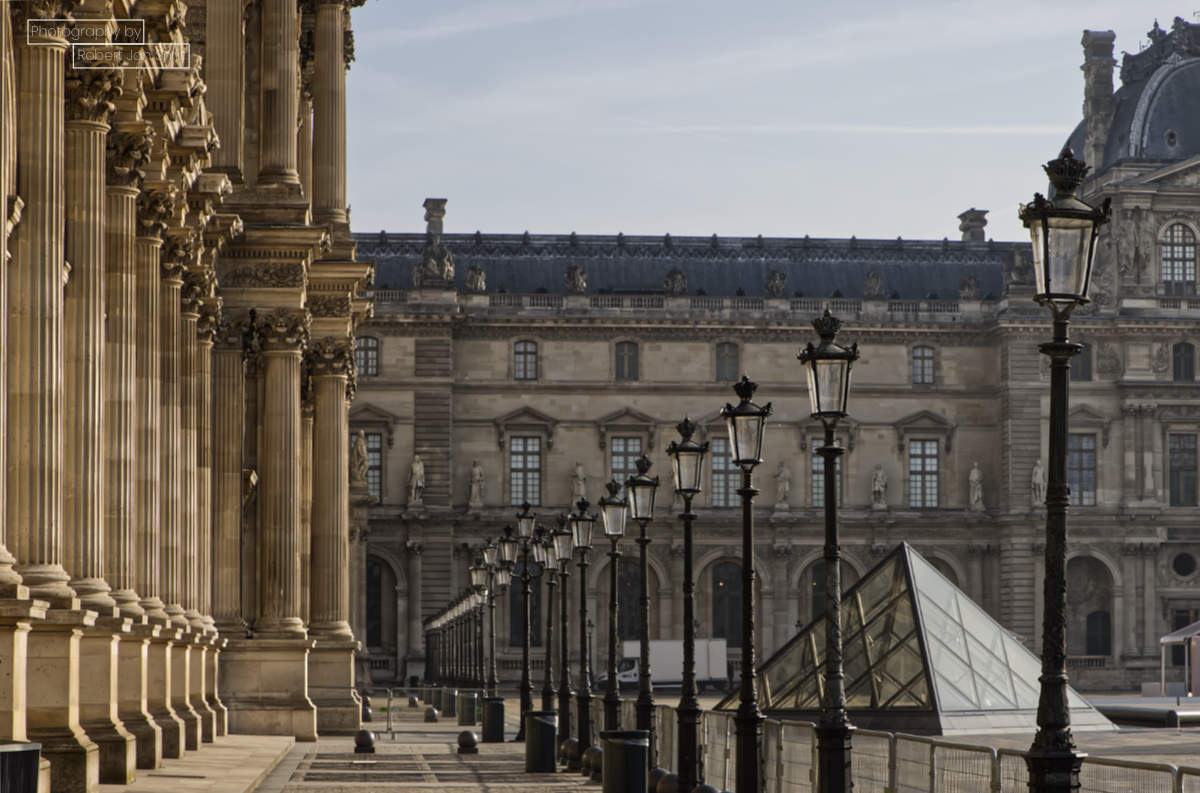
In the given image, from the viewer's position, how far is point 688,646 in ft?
80.4

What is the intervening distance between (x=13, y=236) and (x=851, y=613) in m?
23.0

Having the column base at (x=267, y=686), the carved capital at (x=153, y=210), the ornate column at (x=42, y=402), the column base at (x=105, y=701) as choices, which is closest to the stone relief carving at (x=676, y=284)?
the column base at (x=267, y=686)

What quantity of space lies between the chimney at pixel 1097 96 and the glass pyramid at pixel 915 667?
59575mm

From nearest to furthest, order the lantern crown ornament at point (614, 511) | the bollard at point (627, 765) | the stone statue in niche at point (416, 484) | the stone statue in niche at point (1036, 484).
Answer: the bollard at point (627, 765)
the lantern crown ornament at point (614, 511)
the stone statue in niche at point (416, 484)
the stone statue in niche at point (1036, 484)

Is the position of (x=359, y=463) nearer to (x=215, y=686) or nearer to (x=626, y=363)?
(x=626, y=363)

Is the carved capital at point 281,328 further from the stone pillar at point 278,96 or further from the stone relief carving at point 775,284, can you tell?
the stone relief carving at point 775,284

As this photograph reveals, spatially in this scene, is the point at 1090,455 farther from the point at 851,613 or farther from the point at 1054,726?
the point at 1054,726

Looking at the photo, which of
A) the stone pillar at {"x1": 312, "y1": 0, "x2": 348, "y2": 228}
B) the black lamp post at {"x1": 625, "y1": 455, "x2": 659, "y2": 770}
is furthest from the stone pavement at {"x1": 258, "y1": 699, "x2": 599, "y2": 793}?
the stone pillar at {"x1": 312, "y1": 0, "x2": 348, "y2": 228}

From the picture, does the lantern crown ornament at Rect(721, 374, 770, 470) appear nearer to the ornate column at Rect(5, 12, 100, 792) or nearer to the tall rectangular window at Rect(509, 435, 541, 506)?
the ornate column at Rect(5, 12, 100, 792)

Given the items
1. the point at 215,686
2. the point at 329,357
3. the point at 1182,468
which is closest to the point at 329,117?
the point at 329,357

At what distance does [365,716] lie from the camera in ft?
177

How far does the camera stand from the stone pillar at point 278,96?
36531mm

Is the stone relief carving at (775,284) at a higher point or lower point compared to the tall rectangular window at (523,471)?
higher

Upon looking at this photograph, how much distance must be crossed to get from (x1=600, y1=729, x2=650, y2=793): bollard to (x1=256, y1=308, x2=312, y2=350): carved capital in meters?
14.1
